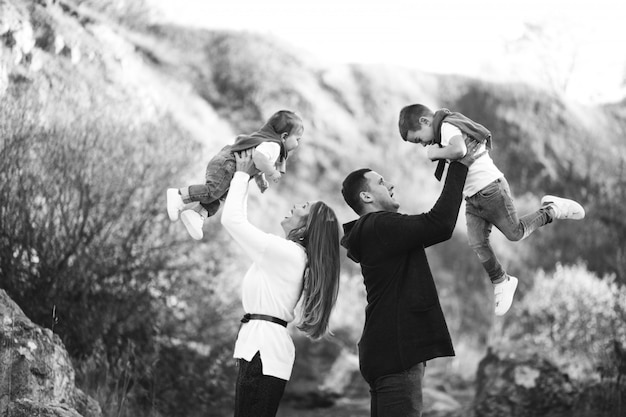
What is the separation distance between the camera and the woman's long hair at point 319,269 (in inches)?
153

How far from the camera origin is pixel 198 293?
1045 cm

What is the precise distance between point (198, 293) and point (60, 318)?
2.97 metres

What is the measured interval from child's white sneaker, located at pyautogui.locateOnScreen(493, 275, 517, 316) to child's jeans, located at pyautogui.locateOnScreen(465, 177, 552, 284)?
5cm

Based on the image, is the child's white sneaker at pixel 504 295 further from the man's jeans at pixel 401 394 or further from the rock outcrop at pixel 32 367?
the rock outcrop at pixel 32 367

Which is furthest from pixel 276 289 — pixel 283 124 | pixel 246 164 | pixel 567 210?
pixel 567 210

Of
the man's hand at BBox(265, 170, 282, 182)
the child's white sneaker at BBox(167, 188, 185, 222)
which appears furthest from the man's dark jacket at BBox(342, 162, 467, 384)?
the child's white sneaker at BBox(167, 188, 185, 222)

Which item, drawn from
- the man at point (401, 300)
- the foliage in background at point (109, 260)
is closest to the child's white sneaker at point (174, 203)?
the man at point (401, 300)

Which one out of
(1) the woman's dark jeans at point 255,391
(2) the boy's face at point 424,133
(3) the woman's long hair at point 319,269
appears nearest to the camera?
(1) the woman's dark jeans at point 255,391

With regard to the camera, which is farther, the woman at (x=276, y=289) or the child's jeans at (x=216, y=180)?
the child's jeans at (x=216, y=180)

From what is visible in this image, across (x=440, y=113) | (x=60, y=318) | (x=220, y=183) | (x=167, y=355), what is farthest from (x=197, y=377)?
(x=440, y=113)

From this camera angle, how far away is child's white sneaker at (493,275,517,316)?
4.48 m

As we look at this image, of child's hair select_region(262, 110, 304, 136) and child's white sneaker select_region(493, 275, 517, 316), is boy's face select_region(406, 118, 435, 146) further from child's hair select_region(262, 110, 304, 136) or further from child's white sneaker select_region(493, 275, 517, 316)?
child's white sneaker select_region(493, 275, 517, 316)

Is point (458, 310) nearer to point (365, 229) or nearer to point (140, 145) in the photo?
point (140, 145)

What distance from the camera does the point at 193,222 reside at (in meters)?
4.52
